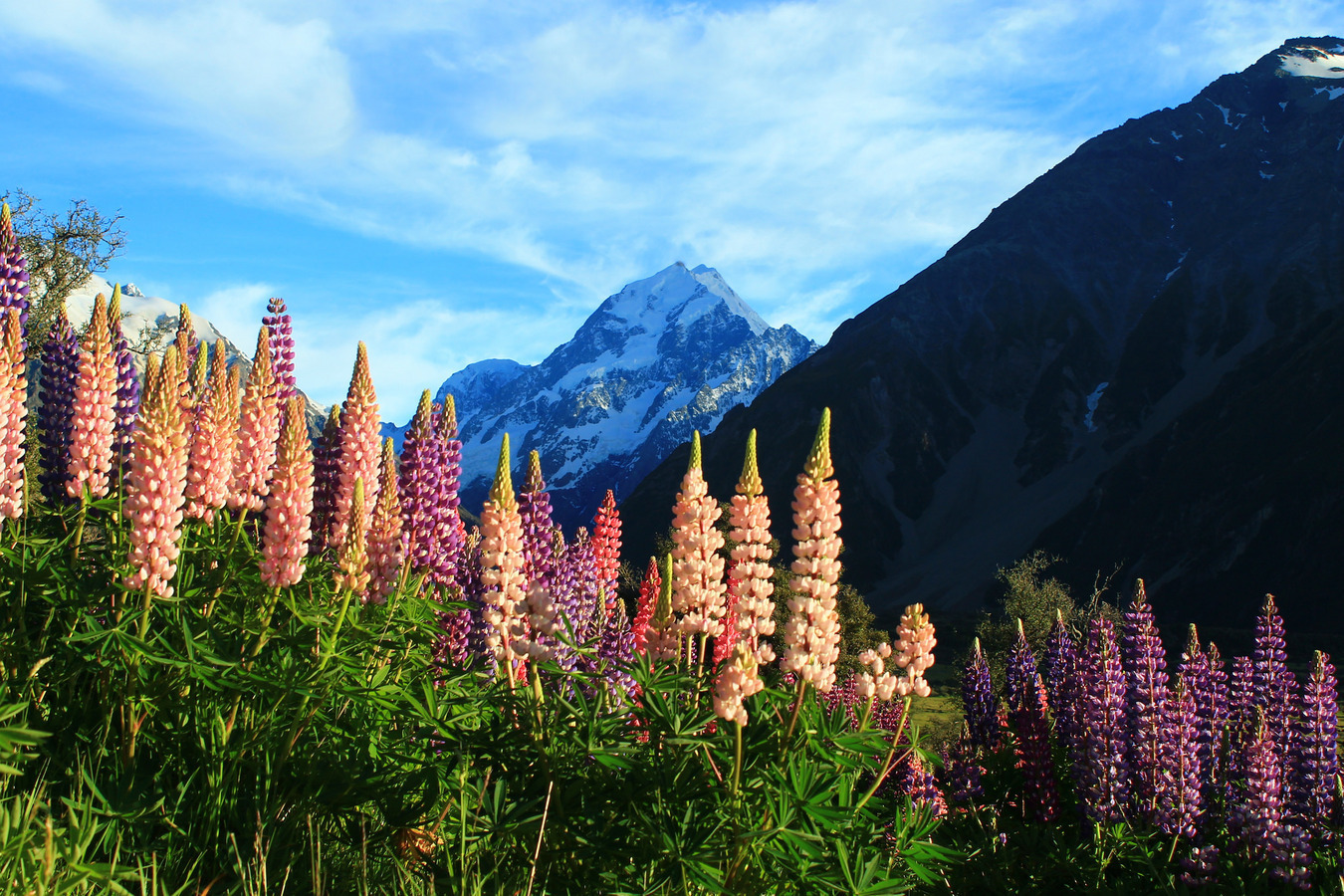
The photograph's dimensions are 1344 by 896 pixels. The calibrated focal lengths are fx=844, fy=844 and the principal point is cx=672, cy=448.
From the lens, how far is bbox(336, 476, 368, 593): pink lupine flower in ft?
17.4

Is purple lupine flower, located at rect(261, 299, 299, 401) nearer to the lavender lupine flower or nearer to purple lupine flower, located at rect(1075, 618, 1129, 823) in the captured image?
the lavender lupine flower

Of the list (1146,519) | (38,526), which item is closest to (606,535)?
(38,526)

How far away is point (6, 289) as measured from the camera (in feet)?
24.0

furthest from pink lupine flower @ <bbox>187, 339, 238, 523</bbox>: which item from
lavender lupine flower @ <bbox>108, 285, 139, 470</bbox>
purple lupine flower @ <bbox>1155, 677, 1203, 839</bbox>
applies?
purple lupine flower @ <bbox>1155, 677, 1203, 839</bbox>

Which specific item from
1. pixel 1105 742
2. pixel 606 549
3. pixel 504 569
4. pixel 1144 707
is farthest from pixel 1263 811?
pixel 504 569

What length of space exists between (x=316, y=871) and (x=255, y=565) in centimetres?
247

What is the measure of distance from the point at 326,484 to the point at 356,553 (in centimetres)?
213

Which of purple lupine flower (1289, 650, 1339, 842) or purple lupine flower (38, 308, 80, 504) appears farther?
purple lupine flower (1289, 650, 1339, 842)

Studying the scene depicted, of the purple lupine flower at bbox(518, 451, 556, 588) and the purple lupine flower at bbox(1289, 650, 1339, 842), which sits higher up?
the purple lupine flower at bbox(518, 451, 556, 588)

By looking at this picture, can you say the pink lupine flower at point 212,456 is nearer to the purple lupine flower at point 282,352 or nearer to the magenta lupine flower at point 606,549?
the purple lupine flower at point 282,352

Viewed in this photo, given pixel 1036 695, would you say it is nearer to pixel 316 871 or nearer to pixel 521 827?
pixel 521 827

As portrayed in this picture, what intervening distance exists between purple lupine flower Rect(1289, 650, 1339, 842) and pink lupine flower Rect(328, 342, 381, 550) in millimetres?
9057

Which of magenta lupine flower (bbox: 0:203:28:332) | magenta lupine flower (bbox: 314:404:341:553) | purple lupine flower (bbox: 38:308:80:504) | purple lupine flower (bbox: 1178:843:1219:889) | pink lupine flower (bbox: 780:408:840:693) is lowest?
purple lupine flower (bbox: 1178:843:1219:889)

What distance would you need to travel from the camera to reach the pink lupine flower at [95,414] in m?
5.93
